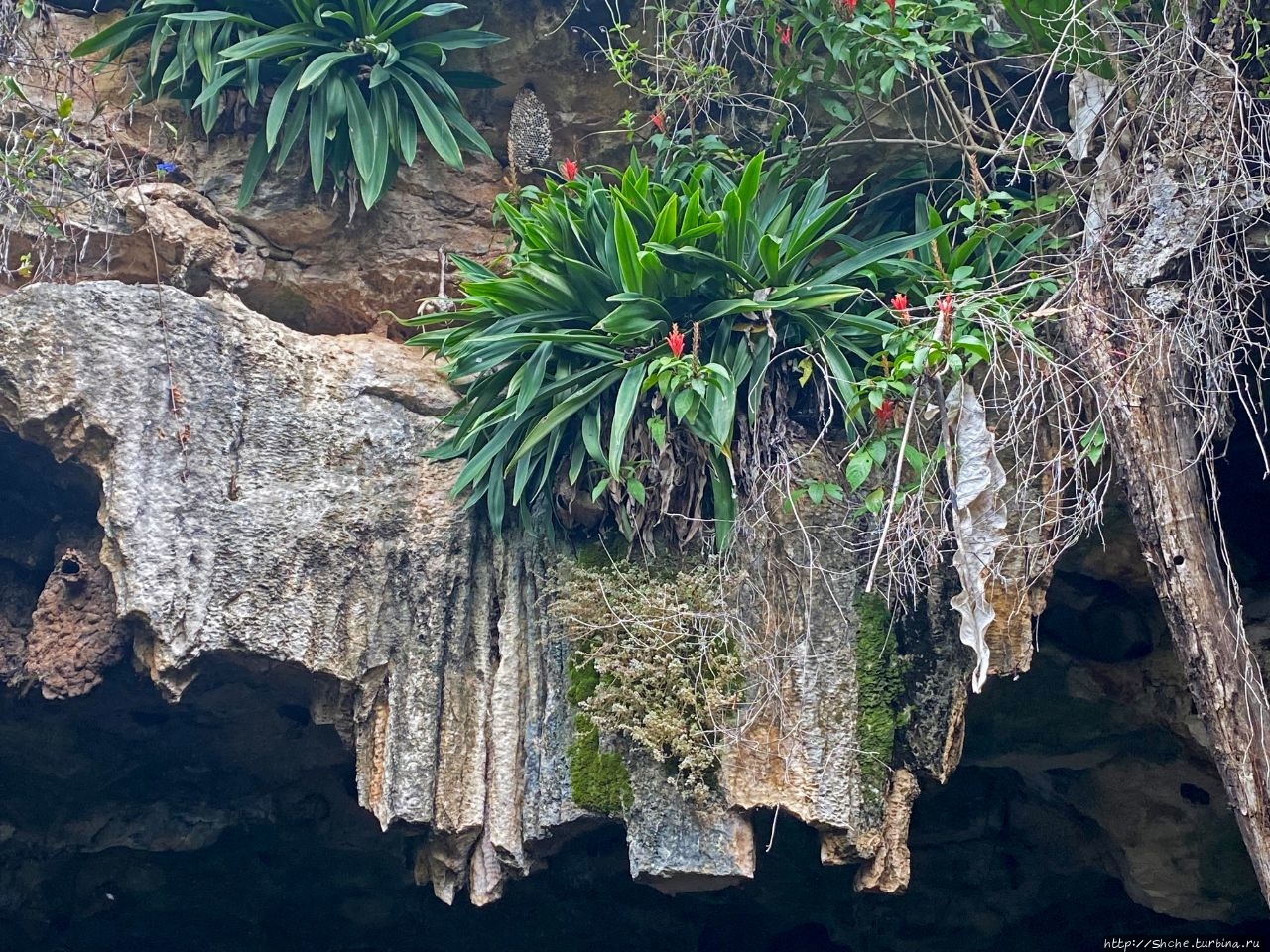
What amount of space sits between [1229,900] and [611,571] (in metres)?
4.42

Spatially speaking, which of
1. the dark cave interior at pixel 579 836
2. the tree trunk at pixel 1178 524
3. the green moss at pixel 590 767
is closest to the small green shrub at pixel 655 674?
the green moss at pixel 590 767

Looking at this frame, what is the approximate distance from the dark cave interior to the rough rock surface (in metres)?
0.74

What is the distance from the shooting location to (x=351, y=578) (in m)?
5.13

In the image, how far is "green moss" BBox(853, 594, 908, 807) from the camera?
4863 millimetres

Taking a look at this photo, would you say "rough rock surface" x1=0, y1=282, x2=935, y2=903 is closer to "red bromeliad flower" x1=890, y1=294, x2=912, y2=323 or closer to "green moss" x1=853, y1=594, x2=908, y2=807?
"green moss" x1=853, y1=594, x2=908, y2=807

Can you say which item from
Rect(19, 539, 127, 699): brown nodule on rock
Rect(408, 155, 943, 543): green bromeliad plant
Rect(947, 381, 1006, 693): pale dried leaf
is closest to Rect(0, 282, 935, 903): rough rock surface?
Rect(19, 539, 127, 699): brown nodule on rock

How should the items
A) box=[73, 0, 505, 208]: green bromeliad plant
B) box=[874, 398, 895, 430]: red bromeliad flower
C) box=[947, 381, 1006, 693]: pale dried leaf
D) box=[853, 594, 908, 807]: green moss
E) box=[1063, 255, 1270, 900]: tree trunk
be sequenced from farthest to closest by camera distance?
box=[73, 0, 505, 208]: green bromeliad plant, box=[853, 594, 908, 807]: green moss, box=[874, 398, 895, 430]: red bromeliad flower, box=[947, 381, 1006, 693]: pale dried leaf, box=[1063, 255, 1270, 900]: tree trunk

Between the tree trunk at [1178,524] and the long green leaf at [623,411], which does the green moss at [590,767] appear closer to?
the long green leaf at [623,411]

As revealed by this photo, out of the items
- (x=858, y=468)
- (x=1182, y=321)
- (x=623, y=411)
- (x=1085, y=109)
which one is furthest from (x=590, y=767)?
(x=1085, y=109)

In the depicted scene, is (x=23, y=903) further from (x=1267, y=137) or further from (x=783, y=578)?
(x=1267, y=137)

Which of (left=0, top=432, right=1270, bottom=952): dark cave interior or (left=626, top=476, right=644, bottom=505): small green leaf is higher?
(left=626, top=476, right=644, bottom=505): small green leaf

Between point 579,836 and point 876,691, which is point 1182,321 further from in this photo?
point 579,836

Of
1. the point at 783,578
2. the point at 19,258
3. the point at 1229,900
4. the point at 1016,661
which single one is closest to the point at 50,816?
the point at 19,258

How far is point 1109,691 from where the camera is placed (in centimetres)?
629
